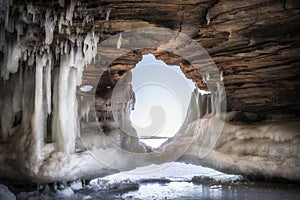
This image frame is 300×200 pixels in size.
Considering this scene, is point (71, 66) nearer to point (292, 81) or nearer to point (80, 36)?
point (80, 36)

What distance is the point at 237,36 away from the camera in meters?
7.92

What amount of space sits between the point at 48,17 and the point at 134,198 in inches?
169

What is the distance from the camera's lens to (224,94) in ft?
34.7

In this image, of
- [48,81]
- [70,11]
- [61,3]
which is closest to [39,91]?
[48,81]

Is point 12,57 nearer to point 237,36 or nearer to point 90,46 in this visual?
point 90,46

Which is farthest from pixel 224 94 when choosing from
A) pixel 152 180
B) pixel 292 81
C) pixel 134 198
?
pixel 134 198

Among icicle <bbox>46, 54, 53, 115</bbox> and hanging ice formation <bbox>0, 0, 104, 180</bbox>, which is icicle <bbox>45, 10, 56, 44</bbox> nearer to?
hanging ice formation <bbox>0, 0, 104, 180</bbox>

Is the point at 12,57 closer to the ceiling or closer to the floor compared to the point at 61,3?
closer to the floor

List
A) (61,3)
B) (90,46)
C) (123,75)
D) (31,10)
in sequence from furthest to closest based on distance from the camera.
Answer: (123,75)
(90,46)
(31,10)
(61,3)

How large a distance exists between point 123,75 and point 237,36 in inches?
186

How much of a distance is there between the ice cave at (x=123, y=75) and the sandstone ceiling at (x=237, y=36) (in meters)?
0.03

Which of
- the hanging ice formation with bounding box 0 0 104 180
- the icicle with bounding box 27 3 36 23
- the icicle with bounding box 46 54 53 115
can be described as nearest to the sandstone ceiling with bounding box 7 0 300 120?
the icicle with bounding box 27 3 36 23

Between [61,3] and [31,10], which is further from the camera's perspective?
[31,10]

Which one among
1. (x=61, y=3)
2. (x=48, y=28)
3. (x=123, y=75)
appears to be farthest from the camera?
(x=123, y=75)
